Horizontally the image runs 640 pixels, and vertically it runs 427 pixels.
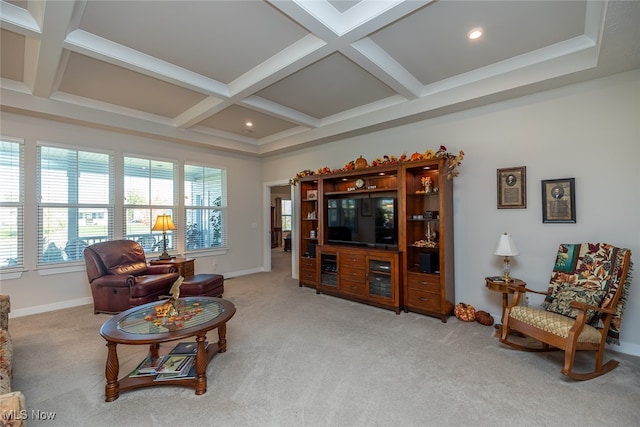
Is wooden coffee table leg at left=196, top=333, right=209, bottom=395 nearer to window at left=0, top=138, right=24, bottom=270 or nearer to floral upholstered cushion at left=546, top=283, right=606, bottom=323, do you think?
floral upholstered cushion at left=546, top=283, right=606, bottom=323

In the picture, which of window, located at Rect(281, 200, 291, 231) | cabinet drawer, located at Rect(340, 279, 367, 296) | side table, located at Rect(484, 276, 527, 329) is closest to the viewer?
side table, located at Rect(484, 276, 527, 329)

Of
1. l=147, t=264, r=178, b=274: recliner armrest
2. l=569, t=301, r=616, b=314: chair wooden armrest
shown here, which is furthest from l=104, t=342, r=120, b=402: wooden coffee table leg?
l=569, t=301, r=616, b=314: chair wooden armrest

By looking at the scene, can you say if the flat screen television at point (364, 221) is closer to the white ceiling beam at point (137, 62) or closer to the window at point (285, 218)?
the white ceiling beam at point (137, 62)

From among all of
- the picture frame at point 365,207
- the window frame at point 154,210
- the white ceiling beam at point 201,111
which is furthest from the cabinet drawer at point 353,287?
the window frame at point 154,210

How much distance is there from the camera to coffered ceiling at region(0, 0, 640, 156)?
7.73 ft

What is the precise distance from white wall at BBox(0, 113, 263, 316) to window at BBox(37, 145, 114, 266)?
12 centimetres

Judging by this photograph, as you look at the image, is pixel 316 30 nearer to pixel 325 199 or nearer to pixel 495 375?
pixel 325 199

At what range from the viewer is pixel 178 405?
2045 millimetres

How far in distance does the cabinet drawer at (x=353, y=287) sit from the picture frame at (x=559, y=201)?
7.86ft

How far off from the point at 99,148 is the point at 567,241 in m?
6.54

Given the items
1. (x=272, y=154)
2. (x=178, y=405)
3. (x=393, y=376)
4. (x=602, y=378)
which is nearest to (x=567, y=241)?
(x=602, y=378)

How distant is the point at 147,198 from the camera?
5160mm

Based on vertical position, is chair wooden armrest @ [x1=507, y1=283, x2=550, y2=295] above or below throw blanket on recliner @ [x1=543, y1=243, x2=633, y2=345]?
below

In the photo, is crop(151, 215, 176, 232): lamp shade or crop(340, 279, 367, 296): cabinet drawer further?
crop(151, 215, 176, 232): lamp shade
